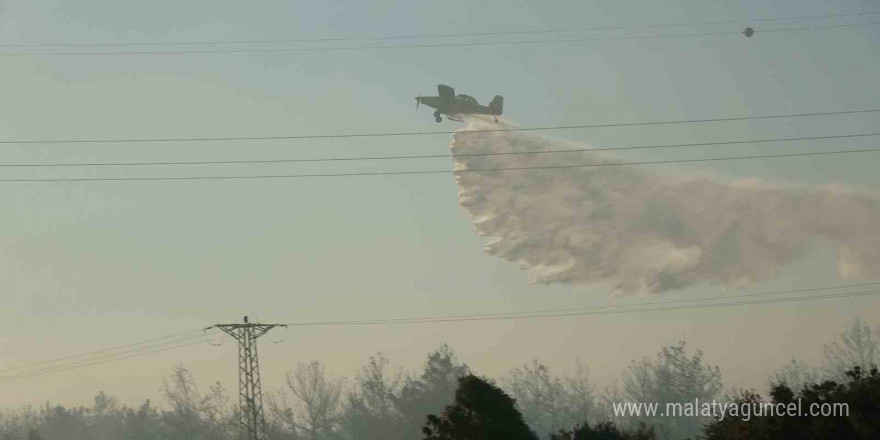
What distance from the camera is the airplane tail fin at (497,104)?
3896 inches

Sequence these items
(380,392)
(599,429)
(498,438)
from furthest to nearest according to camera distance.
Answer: (380,392) < (599,429) < (498,438)

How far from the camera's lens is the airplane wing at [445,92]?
305ft

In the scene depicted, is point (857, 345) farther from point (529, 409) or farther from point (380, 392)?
point (380, 392)

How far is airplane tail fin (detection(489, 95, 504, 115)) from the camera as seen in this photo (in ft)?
325

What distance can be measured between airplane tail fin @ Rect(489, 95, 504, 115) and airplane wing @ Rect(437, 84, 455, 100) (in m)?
5.95

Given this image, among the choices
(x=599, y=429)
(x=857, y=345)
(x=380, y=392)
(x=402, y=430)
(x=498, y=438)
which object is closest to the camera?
(x=498, y=438)

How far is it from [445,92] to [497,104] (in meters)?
8.57

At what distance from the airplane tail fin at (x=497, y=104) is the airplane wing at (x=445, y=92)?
595 centimetres

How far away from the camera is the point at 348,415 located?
14225cm

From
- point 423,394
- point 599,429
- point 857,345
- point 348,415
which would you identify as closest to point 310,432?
point 348,415

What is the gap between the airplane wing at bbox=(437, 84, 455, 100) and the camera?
9281 cm

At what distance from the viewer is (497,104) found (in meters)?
100

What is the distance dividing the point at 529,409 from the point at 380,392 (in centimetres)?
2477

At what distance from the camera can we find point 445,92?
92938 millimetres
